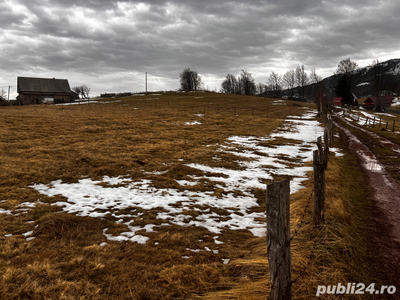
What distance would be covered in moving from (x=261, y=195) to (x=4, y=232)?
7.73 metres

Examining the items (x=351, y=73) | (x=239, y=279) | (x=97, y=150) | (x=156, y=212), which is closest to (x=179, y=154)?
(x=97, y=150)

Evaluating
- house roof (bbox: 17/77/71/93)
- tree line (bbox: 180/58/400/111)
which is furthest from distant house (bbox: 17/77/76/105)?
tree line (bbox: 180/58/400/111)

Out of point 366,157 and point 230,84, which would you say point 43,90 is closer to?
point 366,157

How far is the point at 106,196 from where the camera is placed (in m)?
8.14

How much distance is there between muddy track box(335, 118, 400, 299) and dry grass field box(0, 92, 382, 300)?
0.88 ft

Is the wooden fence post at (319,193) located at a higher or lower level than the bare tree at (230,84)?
lower

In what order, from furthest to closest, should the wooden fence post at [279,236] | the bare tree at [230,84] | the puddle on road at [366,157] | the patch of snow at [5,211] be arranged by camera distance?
1. the bare tree at [230,84]
2. the puddle on road at [366,157]
3. the patch of snow at [5,211]
4. the wooden fence post at [279,236]

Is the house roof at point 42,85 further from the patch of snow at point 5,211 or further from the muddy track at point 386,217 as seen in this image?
the muddy track at point 386,217

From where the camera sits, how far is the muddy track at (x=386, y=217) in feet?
15.3

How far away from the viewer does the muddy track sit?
4.65 m

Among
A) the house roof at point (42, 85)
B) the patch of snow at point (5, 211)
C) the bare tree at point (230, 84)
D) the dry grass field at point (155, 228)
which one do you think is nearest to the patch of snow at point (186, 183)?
the dry grass field at point (155, 228)

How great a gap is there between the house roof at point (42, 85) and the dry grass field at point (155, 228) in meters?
60.2

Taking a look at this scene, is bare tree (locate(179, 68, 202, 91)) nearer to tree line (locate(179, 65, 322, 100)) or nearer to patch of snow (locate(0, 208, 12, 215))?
tree line (locate(179, 65, 322, 100))

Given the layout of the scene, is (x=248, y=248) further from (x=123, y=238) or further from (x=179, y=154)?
(x=179, y=154)
